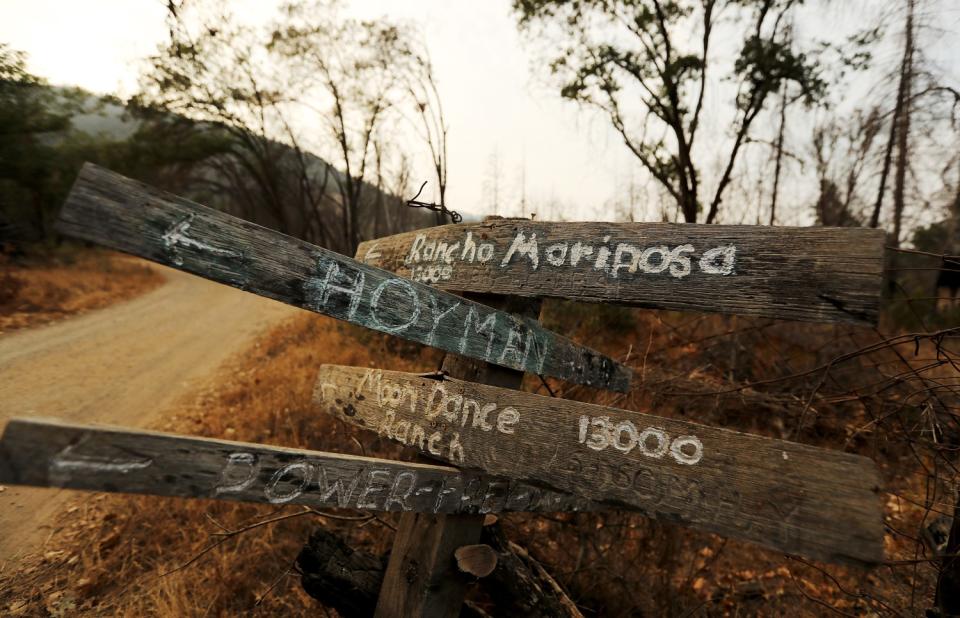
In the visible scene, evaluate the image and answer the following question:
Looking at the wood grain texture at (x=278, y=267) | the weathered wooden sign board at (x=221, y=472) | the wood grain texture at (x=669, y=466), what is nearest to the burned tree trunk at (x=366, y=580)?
the weathered wooden sign board at (x=221, y=472)

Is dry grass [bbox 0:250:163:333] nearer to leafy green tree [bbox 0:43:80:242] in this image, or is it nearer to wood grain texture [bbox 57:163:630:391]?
leafy green tree [bbox 0:43:80:242]

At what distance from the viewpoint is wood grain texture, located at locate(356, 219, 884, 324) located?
1.12 metres

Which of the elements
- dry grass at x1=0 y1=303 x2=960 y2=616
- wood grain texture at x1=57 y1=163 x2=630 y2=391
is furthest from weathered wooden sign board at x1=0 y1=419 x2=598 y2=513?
dry grass at x1=0 y1=303 x2=960 y2=616

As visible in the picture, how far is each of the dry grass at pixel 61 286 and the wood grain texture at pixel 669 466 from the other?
900cm

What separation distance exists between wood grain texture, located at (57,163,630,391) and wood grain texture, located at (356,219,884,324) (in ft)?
0.76

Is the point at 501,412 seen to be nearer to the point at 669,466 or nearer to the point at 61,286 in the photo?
the point at 669,466

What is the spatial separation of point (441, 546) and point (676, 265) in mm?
1445

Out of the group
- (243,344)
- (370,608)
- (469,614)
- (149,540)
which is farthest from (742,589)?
(243,344)

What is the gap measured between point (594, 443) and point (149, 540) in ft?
11.9

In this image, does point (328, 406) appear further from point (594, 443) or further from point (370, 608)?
point (594, 443)

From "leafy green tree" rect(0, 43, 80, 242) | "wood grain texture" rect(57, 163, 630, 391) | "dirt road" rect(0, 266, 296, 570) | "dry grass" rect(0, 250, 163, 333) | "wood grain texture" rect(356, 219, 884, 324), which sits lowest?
"dirt road" rect(0, 266, 296, 570)

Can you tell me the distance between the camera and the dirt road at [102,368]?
12.9 ft

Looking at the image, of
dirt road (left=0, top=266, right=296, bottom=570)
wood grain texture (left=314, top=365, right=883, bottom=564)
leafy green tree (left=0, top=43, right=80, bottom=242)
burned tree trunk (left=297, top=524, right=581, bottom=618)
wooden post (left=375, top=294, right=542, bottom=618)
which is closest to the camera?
wood grain texture (left=314, top=365, right=883, bottom=564)

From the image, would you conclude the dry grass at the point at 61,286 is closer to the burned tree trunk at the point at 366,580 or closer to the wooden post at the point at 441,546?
the burned tree trunk at the point at 366,580
